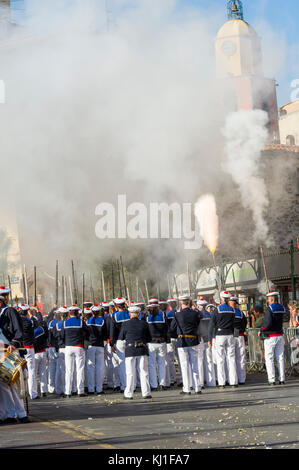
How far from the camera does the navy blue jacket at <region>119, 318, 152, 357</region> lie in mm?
12289

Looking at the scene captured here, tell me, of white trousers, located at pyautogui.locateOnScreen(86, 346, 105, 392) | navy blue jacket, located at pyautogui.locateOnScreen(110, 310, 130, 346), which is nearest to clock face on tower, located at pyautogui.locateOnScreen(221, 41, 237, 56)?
navy blue jacket, located at pyautogui.locateOnScreen(110, 310, 130, 346)

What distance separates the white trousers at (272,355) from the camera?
1362 centimetres

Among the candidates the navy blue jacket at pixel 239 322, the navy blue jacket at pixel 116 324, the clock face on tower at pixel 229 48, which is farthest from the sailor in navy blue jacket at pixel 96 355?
the clock face on tower at pixel 229 48

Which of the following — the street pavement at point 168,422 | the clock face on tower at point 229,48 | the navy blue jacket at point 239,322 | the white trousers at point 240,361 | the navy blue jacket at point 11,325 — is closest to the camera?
the street pavement at point 168,422

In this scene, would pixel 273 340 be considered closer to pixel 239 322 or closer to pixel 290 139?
pixel 239 322

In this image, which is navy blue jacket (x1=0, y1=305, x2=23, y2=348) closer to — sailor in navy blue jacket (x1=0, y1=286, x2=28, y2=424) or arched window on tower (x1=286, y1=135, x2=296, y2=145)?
sailor in navy blue jacket (x1=0, y1=286, x2=28, y2=424)

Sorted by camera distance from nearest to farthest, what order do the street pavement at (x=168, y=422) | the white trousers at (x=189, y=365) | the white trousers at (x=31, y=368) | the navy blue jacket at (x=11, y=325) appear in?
the street pavement at (x=168, y=422) < the navy blue jacket at (x=11, y=325) < the white trousers at (x=189, y=365) < the white trousers at (x=31, y=368)

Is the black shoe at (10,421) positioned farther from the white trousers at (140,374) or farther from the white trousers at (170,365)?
the white trousers at (170,365)

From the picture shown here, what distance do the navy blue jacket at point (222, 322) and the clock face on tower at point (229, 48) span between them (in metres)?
39.6

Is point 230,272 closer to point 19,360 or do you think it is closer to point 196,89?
point 196,89

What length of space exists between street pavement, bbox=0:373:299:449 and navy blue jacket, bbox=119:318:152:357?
79cm

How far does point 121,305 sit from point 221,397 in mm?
2837

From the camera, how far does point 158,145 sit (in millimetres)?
24766
